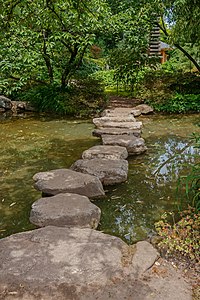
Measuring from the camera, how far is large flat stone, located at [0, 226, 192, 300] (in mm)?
1780

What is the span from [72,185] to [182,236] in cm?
122

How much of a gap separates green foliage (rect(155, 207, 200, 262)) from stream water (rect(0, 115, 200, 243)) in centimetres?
17

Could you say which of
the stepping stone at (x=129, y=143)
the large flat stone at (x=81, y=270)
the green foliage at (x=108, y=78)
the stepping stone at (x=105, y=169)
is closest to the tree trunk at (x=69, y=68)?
the green foliage at (x=108, y=78)

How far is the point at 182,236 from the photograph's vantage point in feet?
8.23

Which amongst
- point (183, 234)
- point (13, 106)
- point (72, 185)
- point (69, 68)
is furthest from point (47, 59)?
point (183, 234)

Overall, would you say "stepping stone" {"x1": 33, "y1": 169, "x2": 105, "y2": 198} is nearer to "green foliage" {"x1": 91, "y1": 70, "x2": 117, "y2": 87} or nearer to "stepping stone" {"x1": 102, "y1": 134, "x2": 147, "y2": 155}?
"stepping stone" {"x1": 102, "y1": 134, "x2": 147, "y2": 155}

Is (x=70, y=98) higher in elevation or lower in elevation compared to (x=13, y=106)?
higher

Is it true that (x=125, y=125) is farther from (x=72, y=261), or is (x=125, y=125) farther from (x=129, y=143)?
(x=72, y=261)

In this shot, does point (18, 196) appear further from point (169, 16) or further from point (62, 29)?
point (169, 16)

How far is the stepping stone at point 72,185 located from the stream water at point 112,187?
0.13 metres

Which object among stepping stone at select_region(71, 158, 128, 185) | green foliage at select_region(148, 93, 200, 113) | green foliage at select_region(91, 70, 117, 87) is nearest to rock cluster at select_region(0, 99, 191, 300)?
stepping stone at select_region(71, 158, 128, 185)

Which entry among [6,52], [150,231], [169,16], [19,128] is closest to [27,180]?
[150,231]

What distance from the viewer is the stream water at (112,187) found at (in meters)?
2.97

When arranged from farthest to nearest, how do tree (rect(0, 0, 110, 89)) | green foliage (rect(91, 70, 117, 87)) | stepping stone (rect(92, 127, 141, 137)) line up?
1. green foliage (rect(91, 70, 117, 87))
2. tree (rect(0, 0, 110, 89))
3. stepping stone (rect(92, 127, 141, 137))
